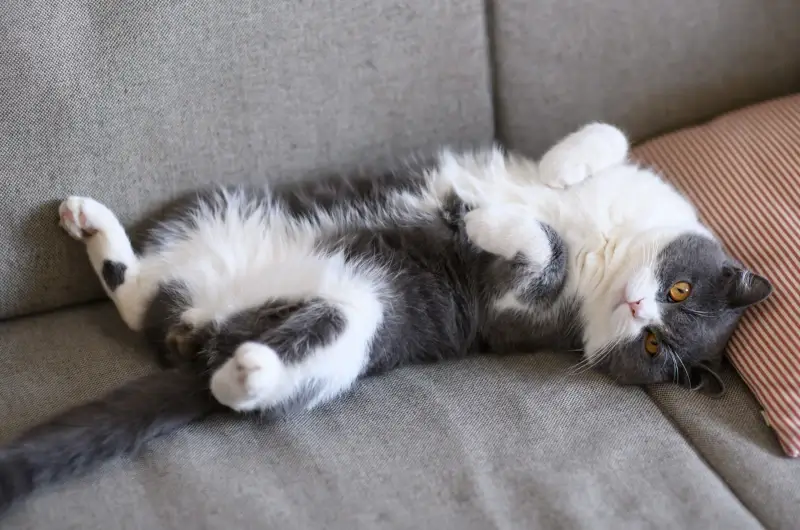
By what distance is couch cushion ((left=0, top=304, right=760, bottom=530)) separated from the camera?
134cm

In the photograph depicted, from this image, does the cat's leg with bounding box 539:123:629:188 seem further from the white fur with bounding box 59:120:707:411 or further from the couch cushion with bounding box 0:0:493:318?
the couch cushion with bounding box 0:0:493:318

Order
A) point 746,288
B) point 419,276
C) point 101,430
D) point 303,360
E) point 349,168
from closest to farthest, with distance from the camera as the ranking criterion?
point 101,430 < point 303,360 < point 746,288 < point 419,276 < point 349,168

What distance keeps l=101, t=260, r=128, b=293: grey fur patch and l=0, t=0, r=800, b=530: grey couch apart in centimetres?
9

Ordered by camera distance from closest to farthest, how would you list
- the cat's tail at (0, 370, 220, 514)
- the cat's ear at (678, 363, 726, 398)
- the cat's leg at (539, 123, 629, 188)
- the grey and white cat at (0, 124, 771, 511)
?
the cat's tail at (0, 370, 220, 514), the grey and white cat at (0, 124, 771, 511), the cat's ear at (678, 363, 726, 398), the cat's leg at (539, 123, 629, 188)

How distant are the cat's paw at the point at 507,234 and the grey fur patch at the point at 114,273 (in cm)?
72

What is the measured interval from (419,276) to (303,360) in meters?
0.35

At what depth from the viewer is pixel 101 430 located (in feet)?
4.50

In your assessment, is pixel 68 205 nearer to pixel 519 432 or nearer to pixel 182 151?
pixel 182 151

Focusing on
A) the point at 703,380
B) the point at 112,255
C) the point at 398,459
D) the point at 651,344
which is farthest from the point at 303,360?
the point at 703,380

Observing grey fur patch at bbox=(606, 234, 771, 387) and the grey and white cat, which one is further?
grey fur patch at bbox=(606, 234, 771, 387)

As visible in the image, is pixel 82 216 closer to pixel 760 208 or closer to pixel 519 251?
pixel 519 251

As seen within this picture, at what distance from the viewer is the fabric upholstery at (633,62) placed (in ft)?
6.21

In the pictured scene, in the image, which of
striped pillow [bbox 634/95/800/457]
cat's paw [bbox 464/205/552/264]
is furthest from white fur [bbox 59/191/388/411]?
striped pillow [bbox 634/95/800/457]

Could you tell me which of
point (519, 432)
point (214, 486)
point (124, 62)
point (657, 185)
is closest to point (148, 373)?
point (214, 486)
